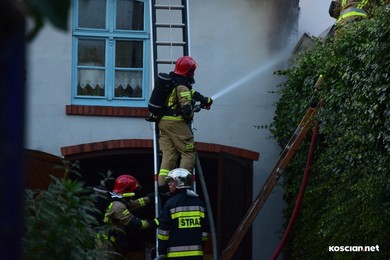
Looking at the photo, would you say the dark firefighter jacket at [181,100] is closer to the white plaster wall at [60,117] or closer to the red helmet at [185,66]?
the red helmet at [185,66]

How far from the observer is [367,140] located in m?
7.64

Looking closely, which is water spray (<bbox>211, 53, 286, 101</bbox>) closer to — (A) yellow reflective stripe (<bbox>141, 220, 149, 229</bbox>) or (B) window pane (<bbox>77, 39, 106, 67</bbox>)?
(B) window pane (<bbox>77, 39, 106, 67</bbox>)

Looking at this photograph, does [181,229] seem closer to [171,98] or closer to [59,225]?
[171,98]

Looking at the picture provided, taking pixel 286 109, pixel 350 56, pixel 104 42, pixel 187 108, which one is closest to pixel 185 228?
pixel 187 108

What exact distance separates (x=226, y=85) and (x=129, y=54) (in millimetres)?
1372

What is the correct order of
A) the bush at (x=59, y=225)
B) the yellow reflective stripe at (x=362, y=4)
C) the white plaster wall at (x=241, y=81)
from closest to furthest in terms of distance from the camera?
the bush at (x=59, y=225) < the yellow reflective stripe at (x=362, y=4) < the white plaster wall at (x=241, y=81)

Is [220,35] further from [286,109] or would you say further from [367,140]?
[367,140]

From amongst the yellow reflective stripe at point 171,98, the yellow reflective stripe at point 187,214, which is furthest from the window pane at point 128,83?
the yellow reflective stripe at point 187,214

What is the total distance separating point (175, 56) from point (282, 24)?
1.75 metres

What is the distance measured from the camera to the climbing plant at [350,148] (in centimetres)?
743

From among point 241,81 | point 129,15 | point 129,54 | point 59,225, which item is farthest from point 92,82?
point 59,225

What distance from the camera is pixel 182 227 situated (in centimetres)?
807

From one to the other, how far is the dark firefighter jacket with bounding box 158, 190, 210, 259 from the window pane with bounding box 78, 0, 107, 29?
4611 mm

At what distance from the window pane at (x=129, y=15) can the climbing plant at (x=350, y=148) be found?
8.53ft
